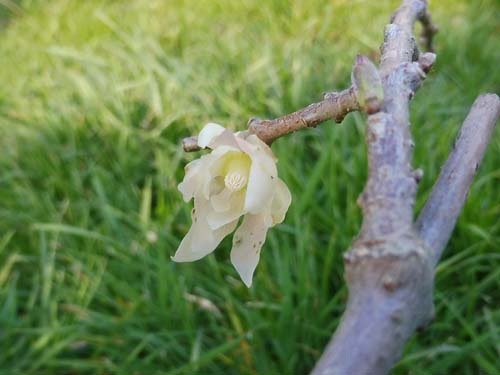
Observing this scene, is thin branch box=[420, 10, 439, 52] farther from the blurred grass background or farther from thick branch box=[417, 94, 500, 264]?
thick branch box=[417, 94, 500, 264]

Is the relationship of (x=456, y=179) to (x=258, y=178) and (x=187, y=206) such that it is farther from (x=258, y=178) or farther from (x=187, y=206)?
(x=187, y=206)

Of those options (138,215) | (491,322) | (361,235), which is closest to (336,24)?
(138,215)

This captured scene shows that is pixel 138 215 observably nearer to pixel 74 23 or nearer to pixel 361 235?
pixel 361 235

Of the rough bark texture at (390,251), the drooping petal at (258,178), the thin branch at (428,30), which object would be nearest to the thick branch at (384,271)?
the rough bark texture at (390,251)

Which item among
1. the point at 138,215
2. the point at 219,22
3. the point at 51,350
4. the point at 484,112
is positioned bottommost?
the point at 484,112

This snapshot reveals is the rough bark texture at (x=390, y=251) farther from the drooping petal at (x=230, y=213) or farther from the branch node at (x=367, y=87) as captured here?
the drooping petal at (x=230, y=213)

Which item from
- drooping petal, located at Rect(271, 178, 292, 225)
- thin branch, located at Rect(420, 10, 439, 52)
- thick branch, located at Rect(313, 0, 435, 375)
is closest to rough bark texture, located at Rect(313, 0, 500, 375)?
thick branch, located at Rect(313, 0, 435, 375)

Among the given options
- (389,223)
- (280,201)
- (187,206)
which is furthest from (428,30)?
(389,223)
